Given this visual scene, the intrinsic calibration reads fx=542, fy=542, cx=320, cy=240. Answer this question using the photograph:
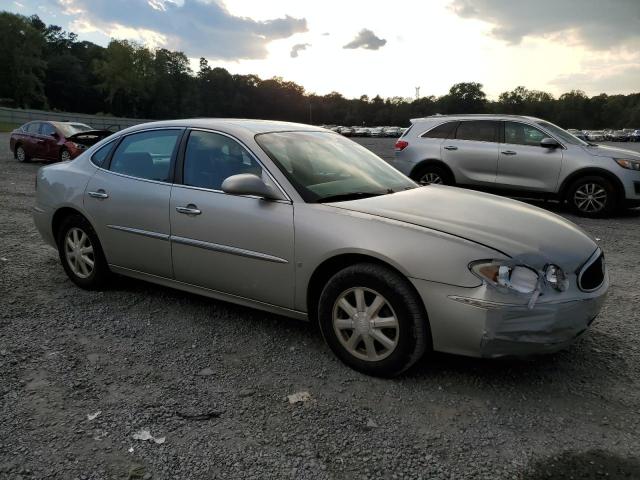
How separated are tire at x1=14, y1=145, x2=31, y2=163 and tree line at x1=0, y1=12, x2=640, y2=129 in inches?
3308

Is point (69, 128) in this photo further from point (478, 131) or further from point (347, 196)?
point (347, 196)

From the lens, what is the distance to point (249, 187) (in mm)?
3508

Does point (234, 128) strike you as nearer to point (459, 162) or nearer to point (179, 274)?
point (179, 274)

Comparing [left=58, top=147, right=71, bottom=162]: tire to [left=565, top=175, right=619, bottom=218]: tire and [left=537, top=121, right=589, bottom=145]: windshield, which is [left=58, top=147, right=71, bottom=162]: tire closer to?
[left=537, top=121, right=589, bottom=145]: windshield

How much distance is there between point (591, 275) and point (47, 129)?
17.2 metres

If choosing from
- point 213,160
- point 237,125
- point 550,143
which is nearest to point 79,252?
point 213,160

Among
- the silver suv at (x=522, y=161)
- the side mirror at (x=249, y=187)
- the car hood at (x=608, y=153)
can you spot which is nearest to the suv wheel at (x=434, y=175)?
the silver suv at (x=522, y=161)

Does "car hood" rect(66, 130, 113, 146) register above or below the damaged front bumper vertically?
above

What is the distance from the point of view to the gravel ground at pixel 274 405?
8.22 feet

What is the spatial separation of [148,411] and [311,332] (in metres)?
1.41

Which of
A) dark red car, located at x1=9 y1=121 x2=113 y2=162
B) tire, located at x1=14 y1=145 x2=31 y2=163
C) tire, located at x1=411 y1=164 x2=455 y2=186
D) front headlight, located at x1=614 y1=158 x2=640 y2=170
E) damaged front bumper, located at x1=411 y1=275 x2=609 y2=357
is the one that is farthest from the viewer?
tire, located at x1=14 y1=145 x2=31 y2=163

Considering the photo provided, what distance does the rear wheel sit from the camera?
17.4 m

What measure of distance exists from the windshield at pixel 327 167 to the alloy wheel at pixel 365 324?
706 mm

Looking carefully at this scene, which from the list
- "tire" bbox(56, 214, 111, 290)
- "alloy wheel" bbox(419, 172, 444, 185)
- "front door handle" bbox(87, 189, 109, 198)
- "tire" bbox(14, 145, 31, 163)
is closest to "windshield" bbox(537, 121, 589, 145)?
"alloy wheel" bbox(419, 172, 444, 185)
